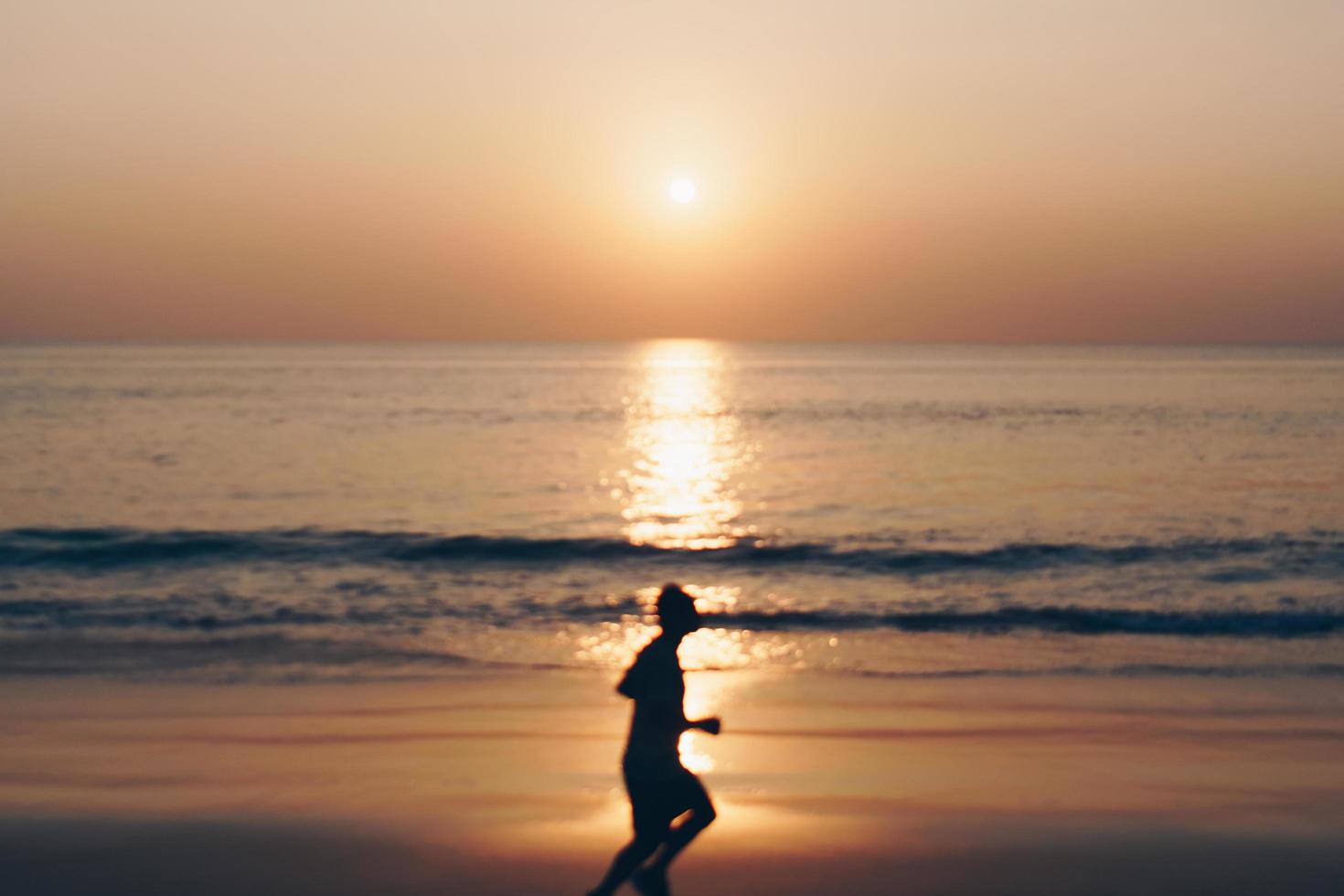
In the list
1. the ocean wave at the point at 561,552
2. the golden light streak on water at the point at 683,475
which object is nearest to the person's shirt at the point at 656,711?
the ocean wave at the point at 561,552

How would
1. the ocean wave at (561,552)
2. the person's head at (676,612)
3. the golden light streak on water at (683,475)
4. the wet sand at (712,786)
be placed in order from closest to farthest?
the person's head at (676,612) → the wet sand at (712,786) → the ocean wave at (561,552) → the golden light streak on water at (683,475)

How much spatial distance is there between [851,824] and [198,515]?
21131 mm

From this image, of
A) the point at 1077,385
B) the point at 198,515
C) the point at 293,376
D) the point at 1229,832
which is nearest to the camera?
the point at 1229,832

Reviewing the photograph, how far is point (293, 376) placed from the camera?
340 ft

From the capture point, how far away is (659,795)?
6.14 metres

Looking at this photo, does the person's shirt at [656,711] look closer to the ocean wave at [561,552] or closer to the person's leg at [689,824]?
the person's leg at [689,824]

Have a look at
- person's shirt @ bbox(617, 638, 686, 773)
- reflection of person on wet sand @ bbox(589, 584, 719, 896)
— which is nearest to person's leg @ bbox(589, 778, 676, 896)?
reflection of person on wet sand @ bbox(589, 584, 719, 896)

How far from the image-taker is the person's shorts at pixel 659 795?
20.1ft

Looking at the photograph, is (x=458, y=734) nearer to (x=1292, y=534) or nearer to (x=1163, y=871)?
(x=1163, y=871)

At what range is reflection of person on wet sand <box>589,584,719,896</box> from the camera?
611 centimetres

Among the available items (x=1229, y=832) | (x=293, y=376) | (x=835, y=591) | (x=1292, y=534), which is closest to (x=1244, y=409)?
(x=1292, y=534)

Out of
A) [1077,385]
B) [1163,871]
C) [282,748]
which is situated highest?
[1077,385]

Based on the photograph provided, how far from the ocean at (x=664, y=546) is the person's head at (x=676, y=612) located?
7.21 m

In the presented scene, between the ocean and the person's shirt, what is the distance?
723cm
